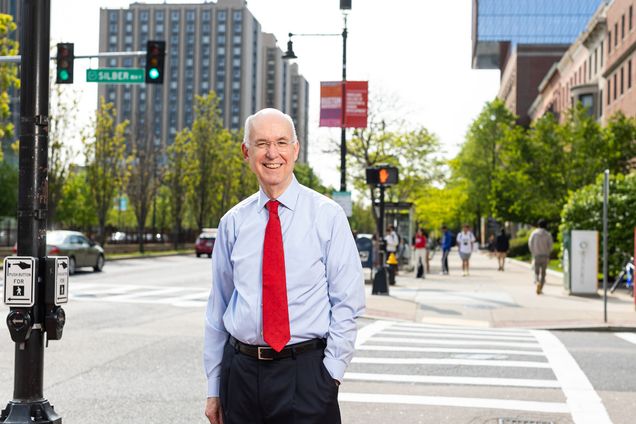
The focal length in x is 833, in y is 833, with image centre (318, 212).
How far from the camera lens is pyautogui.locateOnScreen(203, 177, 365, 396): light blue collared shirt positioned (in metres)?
3.40

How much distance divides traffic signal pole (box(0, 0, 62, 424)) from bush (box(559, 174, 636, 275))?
2086cm

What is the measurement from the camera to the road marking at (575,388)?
23.9ft

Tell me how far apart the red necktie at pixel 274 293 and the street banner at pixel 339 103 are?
1731cm

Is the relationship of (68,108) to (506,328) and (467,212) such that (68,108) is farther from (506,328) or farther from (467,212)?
(467,212)

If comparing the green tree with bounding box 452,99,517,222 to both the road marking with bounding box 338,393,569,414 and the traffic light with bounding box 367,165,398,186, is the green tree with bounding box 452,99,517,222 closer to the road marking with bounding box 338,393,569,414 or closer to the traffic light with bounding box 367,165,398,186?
the traffic light with bounding box 367,165,398,186

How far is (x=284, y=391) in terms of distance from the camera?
3.37 metres

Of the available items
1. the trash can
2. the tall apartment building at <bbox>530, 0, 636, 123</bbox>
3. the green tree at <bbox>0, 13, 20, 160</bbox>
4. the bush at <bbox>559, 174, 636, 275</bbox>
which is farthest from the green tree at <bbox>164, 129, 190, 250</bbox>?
the trash can

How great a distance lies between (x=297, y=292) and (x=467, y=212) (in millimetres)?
79333

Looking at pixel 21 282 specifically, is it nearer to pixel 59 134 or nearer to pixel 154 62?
pixel 154 62

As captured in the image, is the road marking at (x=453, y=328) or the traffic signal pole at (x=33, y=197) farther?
the road marking at (x=453, y=328)

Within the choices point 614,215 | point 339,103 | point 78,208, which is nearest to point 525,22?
point 78,208

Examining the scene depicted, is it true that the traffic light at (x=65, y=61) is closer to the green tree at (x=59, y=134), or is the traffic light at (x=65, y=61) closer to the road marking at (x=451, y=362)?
the road marking at (x=451, y=362)

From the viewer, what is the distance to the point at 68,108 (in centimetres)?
4206

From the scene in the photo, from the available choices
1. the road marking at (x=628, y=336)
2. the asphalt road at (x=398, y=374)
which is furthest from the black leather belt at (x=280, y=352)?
the road marking at (x=628, y=336)
